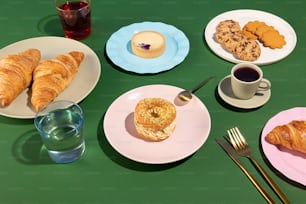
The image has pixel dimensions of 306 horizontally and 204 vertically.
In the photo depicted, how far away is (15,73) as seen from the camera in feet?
3.96

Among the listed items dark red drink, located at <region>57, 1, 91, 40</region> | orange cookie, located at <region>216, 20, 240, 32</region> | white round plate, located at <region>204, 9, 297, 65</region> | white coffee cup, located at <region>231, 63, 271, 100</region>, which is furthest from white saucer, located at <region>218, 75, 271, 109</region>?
dark red drink, located at <region>57, 1, 91, 40</region>

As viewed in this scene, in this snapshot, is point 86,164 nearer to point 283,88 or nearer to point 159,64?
point 159,64

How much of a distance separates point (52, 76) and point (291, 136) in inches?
28.6

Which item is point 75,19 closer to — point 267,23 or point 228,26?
point 228,26

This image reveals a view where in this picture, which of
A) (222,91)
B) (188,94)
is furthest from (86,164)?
(222,91)

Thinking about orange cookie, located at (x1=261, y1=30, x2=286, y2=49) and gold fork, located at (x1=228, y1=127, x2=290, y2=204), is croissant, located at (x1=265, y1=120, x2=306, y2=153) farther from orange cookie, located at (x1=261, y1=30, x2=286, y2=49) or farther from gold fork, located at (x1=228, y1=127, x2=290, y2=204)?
orange cookie, located at (x1=261, y1=30, x2=286, y2=49)

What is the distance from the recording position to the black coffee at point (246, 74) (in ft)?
3.89

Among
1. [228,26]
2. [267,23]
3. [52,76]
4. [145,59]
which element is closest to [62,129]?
[52,76]

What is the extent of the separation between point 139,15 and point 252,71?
1.88 ft

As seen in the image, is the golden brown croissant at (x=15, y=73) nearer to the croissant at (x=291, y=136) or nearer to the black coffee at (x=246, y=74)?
the black coffee at (x=246, y=74)

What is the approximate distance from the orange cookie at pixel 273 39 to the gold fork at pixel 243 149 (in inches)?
16.1

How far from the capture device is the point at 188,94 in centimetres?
121

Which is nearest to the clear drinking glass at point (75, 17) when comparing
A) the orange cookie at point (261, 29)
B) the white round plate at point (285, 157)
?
the orange cookie at point (261, 29)

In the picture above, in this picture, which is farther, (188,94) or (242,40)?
(242,40)
